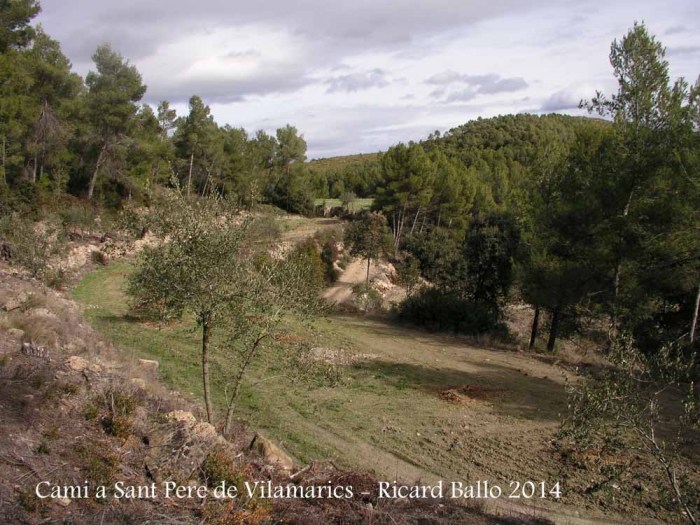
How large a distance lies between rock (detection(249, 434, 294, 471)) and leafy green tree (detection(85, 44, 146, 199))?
102 ft

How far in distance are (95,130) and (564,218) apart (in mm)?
30573

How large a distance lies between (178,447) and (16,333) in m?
5.78

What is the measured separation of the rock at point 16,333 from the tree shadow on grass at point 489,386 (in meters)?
10.00

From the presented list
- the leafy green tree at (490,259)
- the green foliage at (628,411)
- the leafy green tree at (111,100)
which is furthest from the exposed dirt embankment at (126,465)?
the leafy green tree at (111,100)

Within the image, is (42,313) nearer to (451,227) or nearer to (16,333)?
(16,333)

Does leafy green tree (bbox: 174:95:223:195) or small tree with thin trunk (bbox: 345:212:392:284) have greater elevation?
leafy green tree (bbox: 174:95:223:195)

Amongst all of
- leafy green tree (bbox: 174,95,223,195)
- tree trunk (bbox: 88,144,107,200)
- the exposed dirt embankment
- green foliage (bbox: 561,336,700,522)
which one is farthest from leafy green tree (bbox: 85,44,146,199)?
green foliage (bbox: 561,336,700,522)

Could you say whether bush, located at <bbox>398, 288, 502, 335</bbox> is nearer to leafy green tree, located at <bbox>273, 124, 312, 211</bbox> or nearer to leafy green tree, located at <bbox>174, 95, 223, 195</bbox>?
leafy green tree, located at <bbox>174, 95, 223, 195</bbox>

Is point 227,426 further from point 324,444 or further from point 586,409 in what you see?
point 586,409

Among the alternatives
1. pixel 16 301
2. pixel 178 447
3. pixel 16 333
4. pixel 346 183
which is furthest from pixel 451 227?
pixel 178 447

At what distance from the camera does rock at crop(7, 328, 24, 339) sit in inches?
435

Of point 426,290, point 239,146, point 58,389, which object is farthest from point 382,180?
point 58,389

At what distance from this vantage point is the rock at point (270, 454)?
354 inches

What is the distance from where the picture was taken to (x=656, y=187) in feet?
55.0
